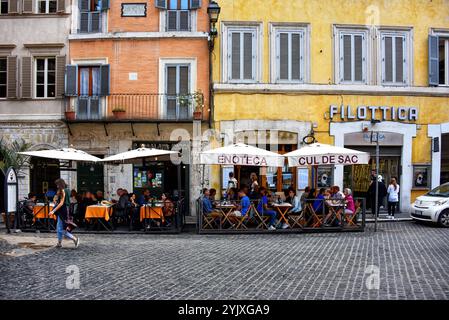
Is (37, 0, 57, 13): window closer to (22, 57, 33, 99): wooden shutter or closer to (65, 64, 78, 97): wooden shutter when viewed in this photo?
A: (22, 57, 33, 99): wooden shutter

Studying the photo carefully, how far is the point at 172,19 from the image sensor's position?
64.1 feet

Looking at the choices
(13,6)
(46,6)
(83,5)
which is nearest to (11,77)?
(13,6)

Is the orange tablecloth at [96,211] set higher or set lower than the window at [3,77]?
lower

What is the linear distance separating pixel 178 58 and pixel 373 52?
7504mm

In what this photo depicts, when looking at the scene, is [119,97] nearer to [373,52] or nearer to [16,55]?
[16,55]

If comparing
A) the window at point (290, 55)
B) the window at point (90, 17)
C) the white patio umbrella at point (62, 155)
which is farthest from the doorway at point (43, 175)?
the window at point (290, 55)

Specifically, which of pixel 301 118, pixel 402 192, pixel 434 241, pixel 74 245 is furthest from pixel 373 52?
pixel 74 245

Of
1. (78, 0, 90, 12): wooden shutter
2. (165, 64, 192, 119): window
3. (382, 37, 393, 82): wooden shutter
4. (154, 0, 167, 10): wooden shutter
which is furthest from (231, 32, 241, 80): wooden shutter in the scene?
(78, 0, 90, 12): wooden shutter

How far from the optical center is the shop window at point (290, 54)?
64.2 feet

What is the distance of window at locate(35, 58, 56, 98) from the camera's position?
1975 cm

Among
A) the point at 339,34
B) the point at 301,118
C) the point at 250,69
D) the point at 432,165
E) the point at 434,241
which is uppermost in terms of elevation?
the point at 339,34

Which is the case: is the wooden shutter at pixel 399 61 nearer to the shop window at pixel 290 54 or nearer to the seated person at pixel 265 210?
the shop window at pixel 290 54

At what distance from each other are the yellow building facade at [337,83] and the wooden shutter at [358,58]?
0.13ft

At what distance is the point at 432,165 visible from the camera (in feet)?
65.8
